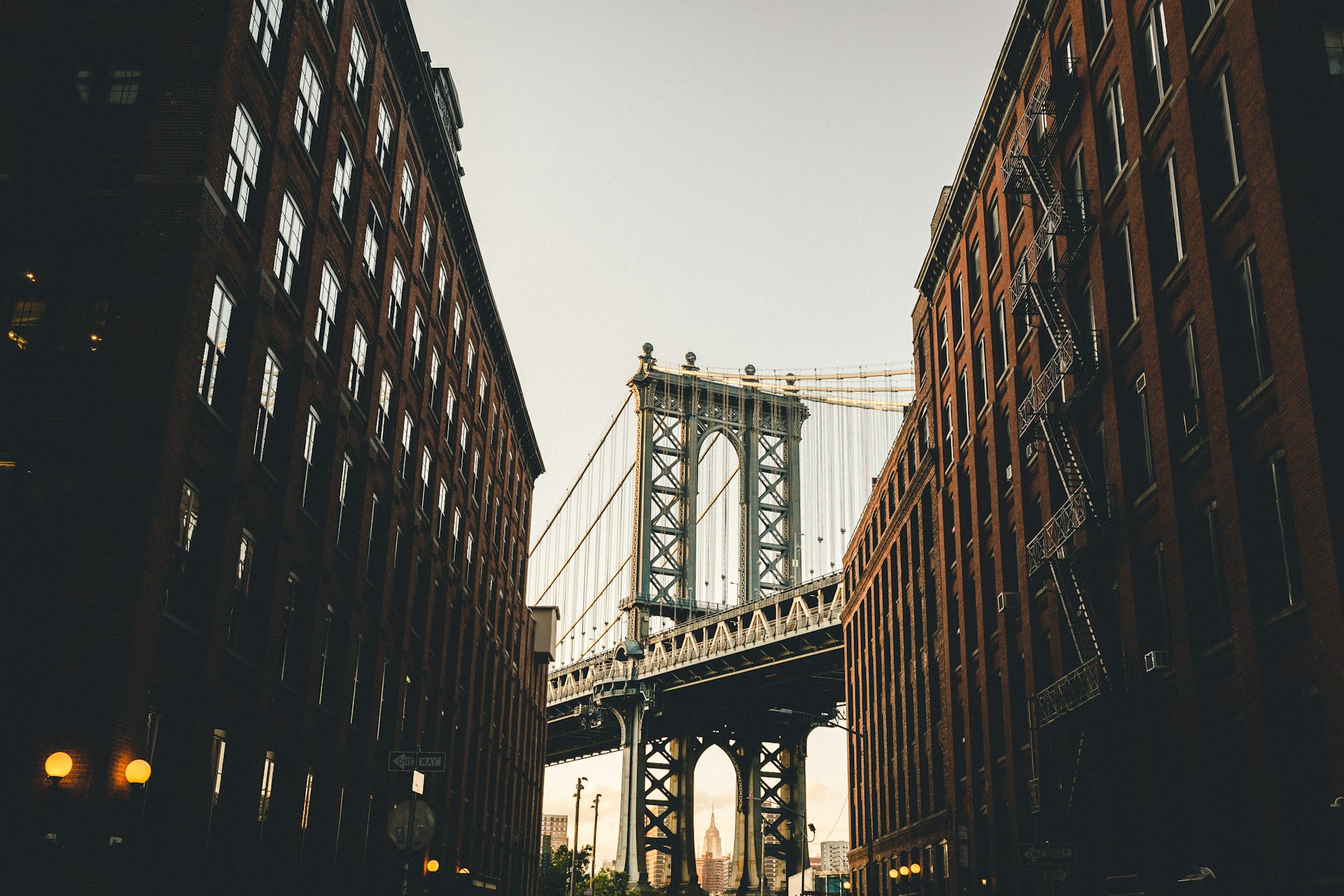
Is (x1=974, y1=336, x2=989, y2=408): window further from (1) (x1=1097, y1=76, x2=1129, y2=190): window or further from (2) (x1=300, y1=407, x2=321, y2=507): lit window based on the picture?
(2) (x1=300, y1=407, x2=321, y2=507): lit window

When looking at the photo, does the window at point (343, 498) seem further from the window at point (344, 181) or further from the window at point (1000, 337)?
the window at point (1000, 337)

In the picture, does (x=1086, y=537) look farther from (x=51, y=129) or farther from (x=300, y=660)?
(x=51, y=129)

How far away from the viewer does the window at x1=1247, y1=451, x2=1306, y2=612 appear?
20.6 meters

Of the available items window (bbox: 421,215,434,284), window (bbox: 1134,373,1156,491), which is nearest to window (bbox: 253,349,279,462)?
window (bbox: 421,215,434,284)

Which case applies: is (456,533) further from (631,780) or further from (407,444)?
(631,780)

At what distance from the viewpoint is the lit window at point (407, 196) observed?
39375 mm

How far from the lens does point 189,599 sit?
23.0 metres

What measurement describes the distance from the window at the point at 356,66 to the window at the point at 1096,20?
1847cm

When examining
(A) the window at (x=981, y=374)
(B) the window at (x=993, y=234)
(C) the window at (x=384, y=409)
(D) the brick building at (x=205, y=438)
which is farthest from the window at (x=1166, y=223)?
(C) the window at (x=384, y=409)

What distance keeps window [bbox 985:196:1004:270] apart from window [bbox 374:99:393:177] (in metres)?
18.8

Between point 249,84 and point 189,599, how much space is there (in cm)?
1008

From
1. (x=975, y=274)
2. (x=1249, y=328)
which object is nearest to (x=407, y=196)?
(x=975, y=274)

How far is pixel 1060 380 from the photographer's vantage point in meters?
32.2

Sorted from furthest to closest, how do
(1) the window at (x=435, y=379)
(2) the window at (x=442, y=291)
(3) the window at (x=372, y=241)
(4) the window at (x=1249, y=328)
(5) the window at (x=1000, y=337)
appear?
(2) the window at (x=442, y=291), (1) the window at (x=435, y=379), (5) the window at (x=1000, y=337), (3) the window at (x=372, y=241), (4) the window at (x=1249, y=328)
